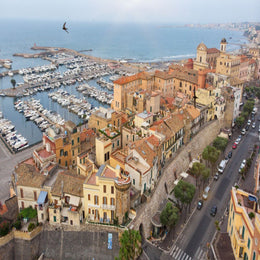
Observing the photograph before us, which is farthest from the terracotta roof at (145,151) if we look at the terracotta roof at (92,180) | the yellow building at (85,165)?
the terracotta roof at (92,180)

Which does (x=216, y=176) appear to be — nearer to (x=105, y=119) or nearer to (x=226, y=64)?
(x=105, y=119)

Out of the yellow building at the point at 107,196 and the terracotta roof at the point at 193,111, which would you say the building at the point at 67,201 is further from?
the terracotta roof at the point at 193,111

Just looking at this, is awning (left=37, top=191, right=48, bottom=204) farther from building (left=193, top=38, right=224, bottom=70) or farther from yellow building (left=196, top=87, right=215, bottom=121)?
building (left=193, top=38, right=224, bottom=70)

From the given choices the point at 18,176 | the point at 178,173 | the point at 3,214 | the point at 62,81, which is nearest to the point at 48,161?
the point at 18,176

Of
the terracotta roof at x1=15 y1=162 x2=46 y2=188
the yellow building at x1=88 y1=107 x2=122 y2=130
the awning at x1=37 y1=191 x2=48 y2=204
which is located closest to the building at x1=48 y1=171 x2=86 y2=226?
the awning at x1=37 y1=191 x2=48 y2=204

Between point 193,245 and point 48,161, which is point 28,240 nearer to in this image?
point 48,161

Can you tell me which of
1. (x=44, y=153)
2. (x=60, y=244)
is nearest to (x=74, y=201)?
(x=60, y=244)

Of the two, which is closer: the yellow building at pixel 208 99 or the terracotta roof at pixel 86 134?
the terracotta roof at pixel 86 134
